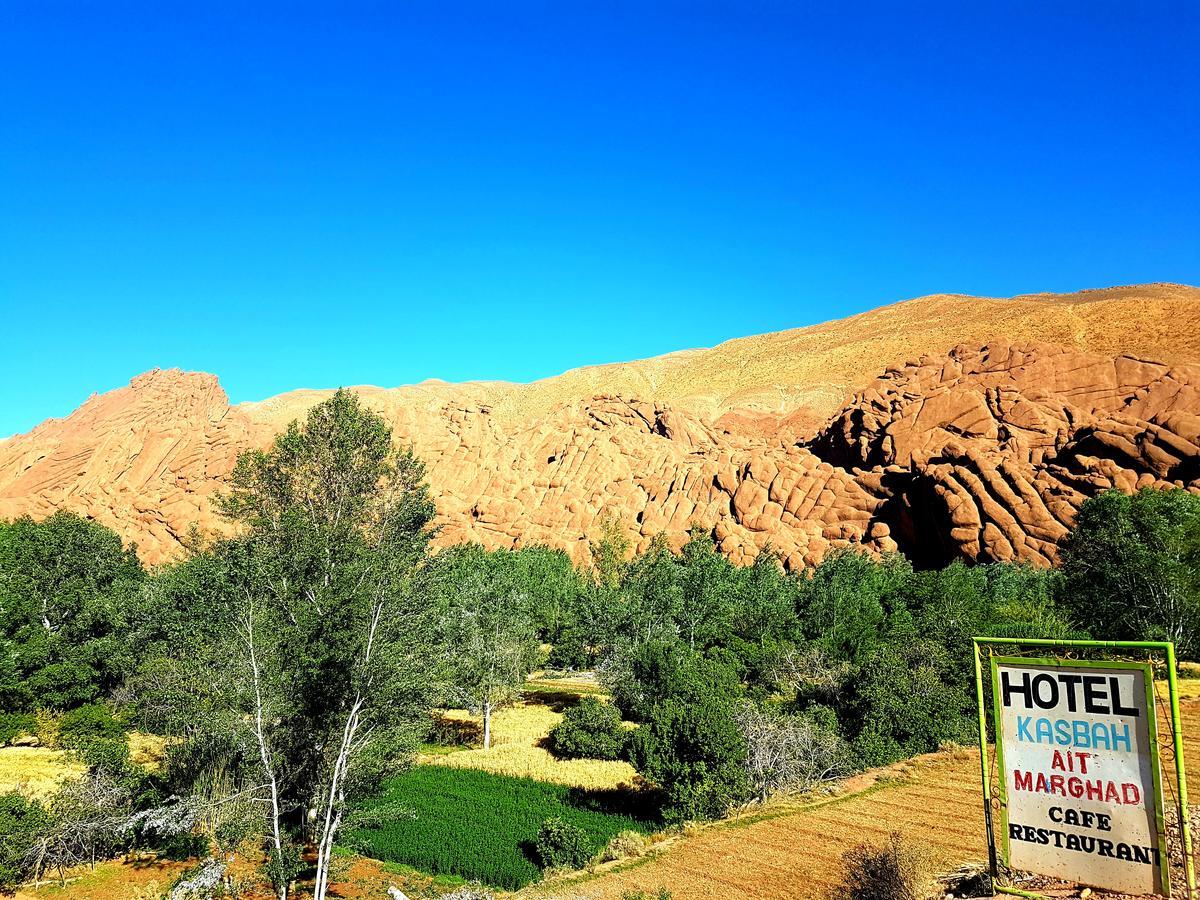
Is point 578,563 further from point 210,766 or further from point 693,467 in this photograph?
point 210,766

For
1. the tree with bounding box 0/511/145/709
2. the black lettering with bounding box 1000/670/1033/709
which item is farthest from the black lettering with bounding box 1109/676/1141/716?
the tree with bounding box 0/511/145/709

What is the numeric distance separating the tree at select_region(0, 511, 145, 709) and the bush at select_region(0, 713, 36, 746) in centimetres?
125

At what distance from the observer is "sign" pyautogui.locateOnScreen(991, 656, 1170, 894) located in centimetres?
681

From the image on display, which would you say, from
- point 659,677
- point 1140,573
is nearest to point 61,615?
point 659,677

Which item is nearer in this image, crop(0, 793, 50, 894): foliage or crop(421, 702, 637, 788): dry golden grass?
crop(0, 793, 50, 894): foliage

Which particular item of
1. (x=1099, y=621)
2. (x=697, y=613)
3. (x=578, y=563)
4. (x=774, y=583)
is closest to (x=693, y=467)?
(x=578, y=563)

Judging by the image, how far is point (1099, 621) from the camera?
124 feet

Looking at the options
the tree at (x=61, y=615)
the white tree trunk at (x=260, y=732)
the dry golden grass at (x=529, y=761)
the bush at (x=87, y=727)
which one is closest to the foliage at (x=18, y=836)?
the white tree trunk at (x=260, y=732)

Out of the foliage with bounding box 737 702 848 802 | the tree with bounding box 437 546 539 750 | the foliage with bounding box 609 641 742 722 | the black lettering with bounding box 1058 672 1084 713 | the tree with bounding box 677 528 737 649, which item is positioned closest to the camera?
the black lettering with bounding box 1058 672 1084 713

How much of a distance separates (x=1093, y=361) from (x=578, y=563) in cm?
7253

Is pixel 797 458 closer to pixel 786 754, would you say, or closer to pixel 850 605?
pixel 850 605

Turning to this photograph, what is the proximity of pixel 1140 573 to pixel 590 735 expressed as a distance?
28839 millimetres

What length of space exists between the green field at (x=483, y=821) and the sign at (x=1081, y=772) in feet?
55.8

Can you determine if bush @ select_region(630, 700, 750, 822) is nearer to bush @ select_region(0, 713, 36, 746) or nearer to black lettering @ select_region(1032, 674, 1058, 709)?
black lettering @ select_region(1032, 674, 1058, 709)
